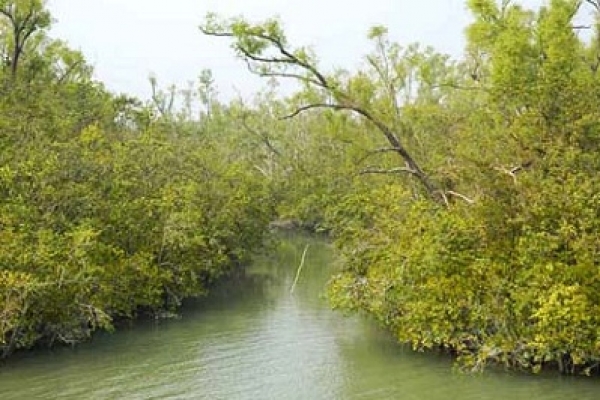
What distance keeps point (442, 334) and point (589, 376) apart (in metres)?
2.33

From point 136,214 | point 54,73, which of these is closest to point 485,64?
point 136,214

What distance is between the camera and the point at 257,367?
15.5 meters

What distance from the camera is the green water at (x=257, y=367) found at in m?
13.3

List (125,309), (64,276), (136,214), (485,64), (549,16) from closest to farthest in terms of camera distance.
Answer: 1. (64,276)
2. (125,309)
3. (136,214)
4. (549,16)
5. (485,64)

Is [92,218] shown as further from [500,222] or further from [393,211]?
[500,222]

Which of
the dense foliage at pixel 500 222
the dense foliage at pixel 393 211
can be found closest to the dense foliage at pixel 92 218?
the dense foliage at pixel 393 211

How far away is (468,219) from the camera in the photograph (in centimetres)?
1427

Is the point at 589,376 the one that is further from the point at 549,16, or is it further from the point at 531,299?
the point at 549,16

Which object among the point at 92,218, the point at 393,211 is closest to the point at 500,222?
the point at 393,211

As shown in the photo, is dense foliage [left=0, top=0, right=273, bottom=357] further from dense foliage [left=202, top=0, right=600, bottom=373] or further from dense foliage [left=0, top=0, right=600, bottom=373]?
dense foliage [left=202, top=0, right=600, bottom=373]

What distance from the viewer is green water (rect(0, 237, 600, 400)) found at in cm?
1334

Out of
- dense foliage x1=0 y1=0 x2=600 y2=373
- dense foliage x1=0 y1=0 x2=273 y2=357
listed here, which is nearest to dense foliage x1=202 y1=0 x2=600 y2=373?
dense foliage x1=0 y1=0 x2=600 y2=373

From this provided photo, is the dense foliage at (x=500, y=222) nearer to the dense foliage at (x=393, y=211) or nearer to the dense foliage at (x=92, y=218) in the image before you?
the dense foliage at (x=393, y=211)

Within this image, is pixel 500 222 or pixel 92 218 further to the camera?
pixel 92 218
